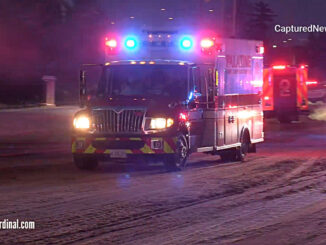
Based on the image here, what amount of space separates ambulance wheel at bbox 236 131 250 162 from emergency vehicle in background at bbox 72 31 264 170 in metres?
0.03

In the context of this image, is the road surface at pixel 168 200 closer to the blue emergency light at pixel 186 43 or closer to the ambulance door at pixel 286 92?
the blue emergency light at pixel 186 43

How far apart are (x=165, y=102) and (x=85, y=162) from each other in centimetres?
217

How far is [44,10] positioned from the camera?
150 feet

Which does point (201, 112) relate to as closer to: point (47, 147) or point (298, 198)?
point (298, 198)

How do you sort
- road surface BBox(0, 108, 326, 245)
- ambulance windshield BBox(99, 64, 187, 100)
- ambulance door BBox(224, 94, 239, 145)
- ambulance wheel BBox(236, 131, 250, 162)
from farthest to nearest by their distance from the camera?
ambulance wheel BBox(236, 131, 250, 162) < ambulance door BBox(224, 94, 239, 145) < ambulance windshield BBox(99, 64, 187, 100) < road surface BBox(0, 108, 326, 245)

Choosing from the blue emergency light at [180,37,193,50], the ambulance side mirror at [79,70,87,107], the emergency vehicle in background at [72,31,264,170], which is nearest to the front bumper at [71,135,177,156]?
the emergency vehicle in background at [72,31,264,170]

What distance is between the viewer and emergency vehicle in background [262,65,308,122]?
3353cm

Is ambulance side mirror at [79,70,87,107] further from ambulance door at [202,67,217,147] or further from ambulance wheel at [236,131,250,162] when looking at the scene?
ambulance wheel at [236,131,250,162]

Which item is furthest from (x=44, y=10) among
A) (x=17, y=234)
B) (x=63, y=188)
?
(x=17, y=234)

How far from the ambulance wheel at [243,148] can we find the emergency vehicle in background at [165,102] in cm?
3

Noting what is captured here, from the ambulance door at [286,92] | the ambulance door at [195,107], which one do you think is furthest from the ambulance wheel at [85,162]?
the ambulance door at [286,92]

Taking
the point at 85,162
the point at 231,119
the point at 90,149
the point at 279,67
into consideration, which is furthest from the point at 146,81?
the point at 279,67

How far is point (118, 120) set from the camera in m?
14.6

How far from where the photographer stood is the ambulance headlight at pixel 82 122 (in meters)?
14.8
